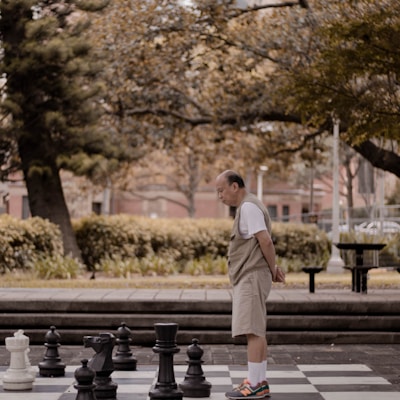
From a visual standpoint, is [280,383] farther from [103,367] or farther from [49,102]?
[49,102]

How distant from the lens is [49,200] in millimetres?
22750

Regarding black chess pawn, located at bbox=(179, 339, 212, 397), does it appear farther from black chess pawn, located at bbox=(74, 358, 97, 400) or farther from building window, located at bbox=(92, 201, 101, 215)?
building window, located at bbox=(92, 201, 101, 215)

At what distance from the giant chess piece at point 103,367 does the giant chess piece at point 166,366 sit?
35 centimetres

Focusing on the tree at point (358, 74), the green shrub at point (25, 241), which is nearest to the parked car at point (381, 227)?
the green shrub at point (25, 241)

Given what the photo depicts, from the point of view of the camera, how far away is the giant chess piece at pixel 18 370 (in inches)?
320

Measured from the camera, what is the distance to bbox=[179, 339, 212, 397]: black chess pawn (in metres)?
7.82

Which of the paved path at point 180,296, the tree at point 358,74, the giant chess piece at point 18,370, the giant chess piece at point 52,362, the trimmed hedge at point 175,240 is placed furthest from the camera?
the trimmed hedge at point 175,240

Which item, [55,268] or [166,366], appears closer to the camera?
[166,366]

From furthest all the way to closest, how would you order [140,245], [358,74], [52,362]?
[140,245]
[358,74]
[52,362]

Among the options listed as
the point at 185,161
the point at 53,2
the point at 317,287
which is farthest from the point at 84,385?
the point at 185,161

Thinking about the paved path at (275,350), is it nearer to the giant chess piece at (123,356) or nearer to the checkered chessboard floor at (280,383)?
the checkered chessboard floor at (280,383)

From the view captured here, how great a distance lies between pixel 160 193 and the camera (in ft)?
235

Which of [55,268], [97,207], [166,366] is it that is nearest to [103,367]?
[166,366]

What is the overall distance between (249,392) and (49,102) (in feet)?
49.7
